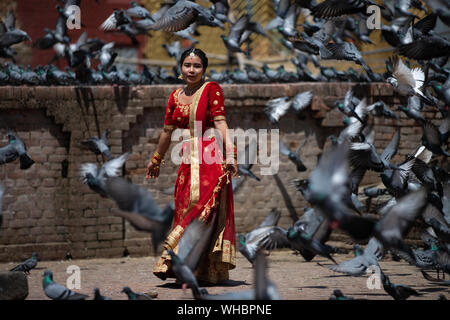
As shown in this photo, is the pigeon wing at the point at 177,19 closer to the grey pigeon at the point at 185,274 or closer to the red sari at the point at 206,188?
the red sari at the point at 206,188

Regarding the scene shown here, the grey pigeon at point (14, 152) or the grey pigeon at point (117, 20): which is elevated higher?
the grey pigeon at point (117, 20)

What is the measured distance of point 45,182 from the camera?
29.8ft

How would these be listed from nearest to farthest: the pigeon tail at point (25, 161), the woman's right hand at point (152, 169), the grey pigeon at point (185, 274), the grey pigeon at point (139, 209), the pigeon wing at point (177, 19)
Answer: the grey pigeon at point (139, 209) < the grey pigeon at point (185, 274) < the woman's right hand at point (152, 169) < the pigeon wing at point (177, 19) < the pigeon tail at point (25, 161)

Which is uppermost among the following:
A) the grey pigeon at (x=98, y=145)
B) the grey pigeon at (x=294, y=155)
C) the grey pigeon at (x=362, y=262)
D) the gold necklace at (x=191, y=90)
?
the gold necklace at (x=191, y=90)

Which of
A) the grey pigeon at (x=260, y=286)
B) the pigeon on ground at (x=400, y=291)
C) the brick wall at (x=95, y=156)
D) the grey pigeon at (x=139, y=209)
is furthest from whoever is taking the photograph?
the brick wall at (x=95, y=156)

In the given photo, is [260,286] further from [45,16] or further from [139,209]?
[45,16]

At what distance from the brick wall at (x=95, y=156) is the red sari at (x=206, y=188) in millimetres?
3422

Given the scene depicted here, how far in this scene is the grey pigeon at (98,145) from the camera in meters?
8.82

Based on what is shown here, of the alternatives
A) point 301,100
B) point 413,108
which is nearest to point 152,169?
point 413,108

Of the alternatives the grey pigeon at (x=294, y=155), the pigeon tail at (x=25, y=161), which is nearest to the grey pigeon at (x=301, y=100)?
the grey pigeon at (x=294, y=155)

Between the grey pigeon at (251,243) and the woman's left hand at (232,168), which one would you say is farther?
the grey pigeon at (251,243)

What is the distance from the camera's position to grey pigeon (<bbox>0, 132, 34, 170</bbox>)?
313 inches

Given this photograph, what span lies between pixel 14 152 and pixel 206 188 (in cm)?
325
